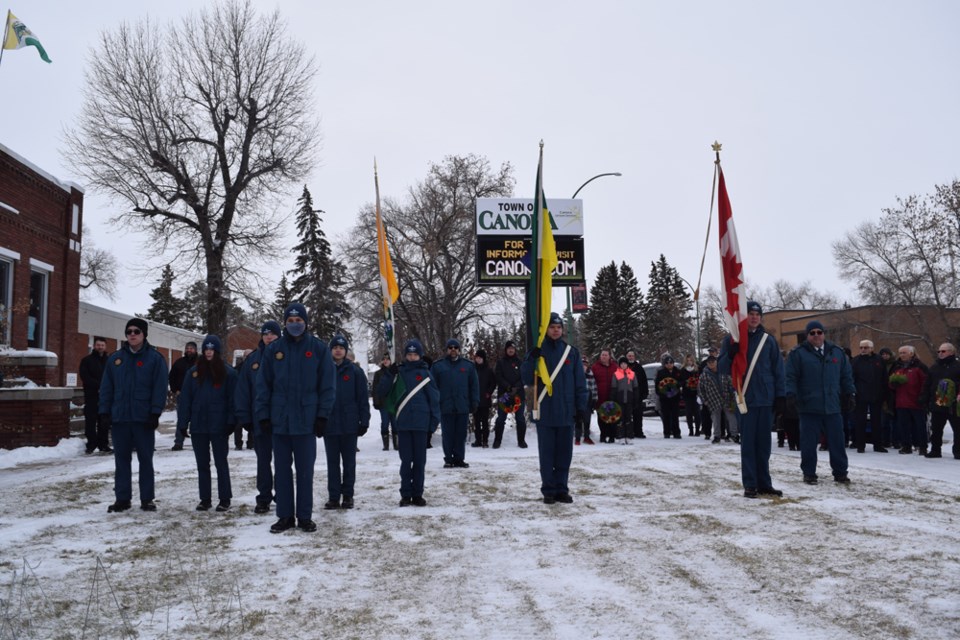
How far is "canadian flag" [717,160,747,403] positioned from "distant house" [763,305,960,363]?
117ft

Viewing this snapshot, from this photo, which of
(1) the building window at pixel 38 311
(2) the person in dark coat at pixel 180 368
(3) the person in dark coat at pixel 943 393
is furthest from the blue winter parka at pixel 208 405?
Answer: (1) the building window at pixel 38 311

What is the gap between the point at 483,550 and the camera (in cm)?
596

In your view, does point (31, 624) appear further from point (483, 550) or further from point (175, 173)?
point (175, 173)

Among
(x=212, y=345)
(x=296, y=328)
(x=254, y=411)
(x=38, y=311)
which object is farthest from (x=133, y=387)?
(x=38, y=311)

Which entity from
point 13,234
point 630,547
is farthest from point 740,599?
point 13,234

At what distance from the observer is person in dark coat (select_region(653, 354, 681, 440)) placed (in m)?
17.5

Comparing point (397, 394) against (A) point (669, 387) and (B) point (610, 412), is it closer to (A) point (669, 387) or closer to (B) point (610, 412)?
(B) point (610, 412)

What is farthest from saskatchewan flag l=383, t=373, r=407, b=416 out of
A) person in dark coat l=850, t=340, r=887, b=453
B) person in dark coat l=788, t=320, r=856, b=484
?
person in dark coat l=850, t=340, r=887, b=453

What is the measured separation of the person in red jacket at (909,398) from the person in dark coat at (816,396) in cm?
402

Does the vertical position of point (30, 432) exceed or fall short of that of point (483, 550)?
it exceeds it

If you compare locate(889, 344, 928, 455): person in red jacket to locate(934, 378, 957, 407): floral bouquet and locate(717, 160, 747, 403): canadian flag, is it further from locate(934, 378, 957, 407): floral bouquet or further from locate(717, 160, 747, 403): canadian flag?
locate(717, 160, 747, 403): canadian flag

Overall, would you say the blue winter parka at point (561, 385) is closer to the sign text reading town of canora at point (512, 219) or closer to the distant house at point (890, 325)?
the sign text reading town of canora at point (512, 219)

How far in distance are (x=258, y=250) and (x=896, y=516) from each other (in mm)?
27313

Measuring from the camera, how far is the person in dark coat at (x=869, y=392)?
43.3 ft
